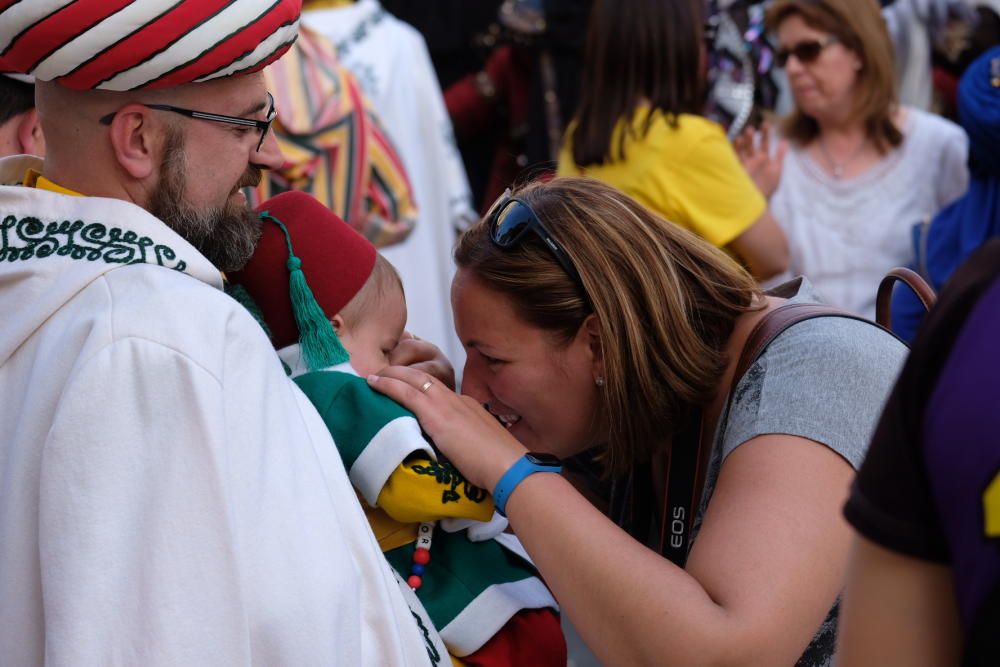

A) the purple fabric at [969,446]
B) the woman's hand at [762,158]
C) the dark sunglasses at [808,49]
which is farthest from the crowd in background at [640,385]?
the dark sunglasses at [808,49]

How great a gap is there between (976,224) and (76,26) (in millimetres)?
2905

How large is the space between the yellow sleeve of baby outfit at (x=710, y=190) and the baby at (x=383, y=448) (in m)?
1.66

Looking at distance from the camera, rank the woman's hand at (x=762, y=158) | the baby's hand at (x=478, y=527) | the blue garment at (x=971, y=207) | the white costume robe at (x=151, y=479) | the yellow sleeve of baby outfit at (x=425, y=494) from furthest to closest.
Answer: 1. the woman's hand at (x=762, y=158)
2. the blue garment at (x=971, y=207)
3. the baby's hand at (x=478, y=527)
4. the yellow sleeve of baby outfit at (x=425, y=494)
5. the white costume robe at (x=151, y=479)

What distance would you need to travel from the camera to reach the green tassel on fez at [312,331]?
208 centimetres

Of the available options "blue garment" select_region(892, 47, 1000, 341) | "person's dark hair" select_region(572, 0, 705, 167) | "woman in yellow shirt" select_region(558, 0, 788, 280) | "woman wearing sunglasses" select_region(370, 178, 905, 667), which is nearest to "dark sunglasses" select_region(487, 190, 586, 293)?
"woman wearing sunglasses" select_region(370, 178, 905, 667)

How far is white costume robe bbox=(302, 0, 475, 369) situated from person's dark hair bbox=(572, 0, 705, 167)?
820 millimetres

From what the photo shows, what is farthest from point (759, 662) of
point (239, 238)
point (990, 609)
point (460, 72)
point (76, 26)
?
point (460, 72)

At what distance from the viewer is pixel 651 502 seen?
7.95 feet

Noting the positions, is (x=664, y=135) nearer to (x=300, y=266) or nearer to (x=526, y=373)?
(x=526, y=373)

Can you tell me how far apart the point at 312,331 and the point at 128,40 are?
23.9 inches

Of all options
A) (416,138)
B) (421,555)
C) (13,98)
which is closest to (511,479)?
(421,555)

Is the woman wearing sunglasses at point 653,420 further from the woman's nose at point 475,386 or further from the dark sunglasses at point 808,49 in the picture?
the dark sunglasses at point 808,49

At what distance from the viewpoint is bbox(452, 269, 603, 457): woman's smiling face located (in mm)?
2217

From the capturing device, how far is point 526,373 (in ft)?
7.32
